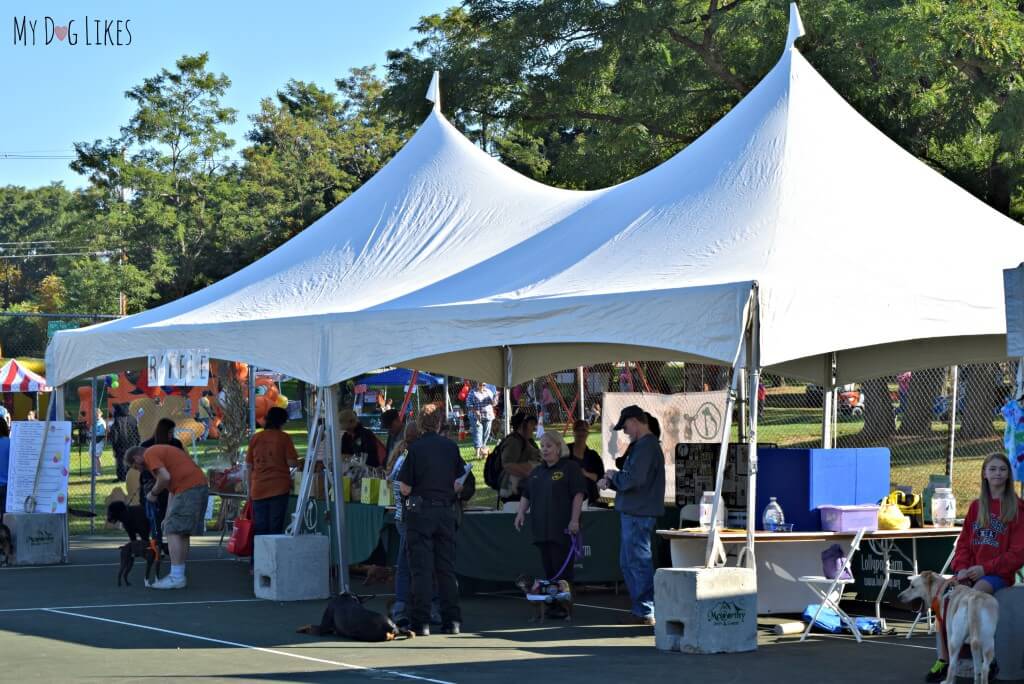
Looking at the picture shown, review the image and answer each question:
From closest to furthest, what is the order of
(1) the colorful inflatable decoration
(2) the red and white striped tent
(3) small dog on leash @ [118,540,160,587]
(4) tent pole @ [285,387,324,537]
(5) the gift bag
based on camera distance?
(4) tent pole @ [285,387,324,537], (3) small dog on leash @ [118,540,160,587], (5) the gift bag, (1) the colorful inflatable decoration, (2) the red and white striped tent

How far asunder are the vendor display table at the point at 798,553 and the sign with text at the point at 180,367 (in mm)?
4755

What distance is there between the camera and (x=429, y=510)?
1111cm

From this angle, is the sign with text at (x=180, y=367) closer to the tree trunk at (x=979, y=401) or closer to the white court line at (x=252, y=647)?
the white court line at (x=252, y=647)

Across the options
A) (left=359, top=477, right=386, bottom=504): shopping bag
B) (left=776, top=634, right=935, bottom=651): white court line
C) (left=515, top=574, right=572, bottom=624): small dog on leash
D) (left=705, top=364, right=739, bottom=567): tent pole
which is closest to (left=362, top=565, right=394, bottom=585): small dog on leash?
(left=359, top=477, right=386, bottom=504): shopping bag

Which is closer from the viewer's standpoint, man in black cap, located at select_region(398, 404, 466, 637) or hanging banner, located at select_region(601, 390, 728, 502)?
man in black cap, located at select_region(398, 404, 466, 637)

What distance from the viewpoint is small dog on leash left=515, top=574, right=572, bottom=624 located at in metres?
11.9

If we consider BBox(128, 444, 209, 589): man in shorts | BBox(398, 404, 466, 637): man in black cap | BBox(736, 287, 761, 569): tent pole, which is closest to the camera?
BBox(736, 287, 761, 569): tent pole

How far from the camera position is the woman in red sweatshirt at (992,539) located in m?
8.81

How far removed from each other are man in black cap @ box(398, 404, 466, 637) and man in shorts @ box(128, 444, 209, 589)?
3647 mm

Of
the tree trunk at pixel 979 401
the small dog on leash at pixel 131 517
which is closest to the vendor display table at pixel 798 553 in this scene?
the small dog on leash at pixel 131 517

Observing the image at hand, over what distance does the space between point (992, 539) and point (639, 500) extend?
303 centimetres

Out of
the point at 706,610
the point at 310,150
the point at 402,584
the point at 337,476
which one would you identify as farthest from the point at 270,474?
the point at 310,150

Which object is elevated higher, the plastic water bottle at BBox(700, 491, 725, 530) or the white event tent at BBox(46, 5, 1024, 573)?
the white event tent at BBox(46, 5, 1024, 573)

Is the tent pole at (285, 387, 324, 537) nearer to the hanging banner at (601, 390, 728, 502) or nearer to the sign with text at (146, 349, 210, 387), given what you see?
the sign with text at (146, 349, 210, 387)
